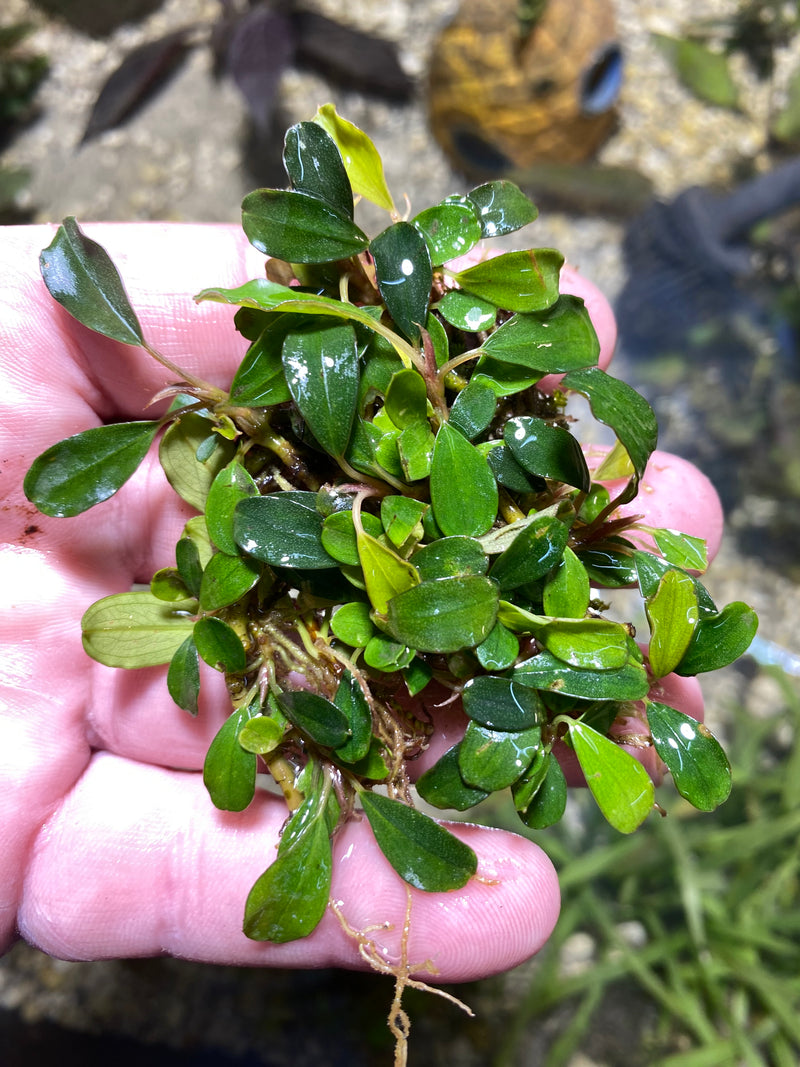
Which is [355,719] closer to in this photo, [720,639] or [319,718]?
[319,718]

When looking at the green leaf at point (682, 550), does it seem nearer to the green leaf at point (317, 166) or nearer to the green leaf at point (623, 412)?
the green leaf at point (623, 412)

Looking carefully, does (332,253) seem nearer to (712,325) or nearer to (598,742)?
(598,742)

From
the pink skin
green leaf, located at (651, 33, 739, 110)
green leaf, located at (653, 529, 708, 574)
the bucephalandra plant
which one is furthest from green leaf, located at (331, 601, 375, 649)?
green leaf, located at (651, 33, 739, 110)

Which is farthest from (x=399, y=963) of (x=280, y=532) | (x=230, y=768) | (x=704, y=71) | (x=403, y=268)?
(x=704, y=71)

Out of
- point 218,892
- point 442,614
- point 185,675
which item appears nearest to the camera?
point 442,614

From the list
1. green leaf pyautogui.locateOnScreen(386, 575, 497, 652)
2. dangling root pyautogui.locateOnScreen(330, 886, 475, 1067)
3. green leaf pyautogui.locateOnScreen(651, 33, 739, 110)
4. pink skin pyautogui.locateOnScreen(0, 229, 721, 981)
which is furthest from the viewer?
green leaf pyautogui.locateOnScreen(651, 33, 739, 110)

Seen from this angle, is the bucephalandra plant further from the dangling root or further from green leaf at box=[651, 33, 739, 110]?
green leaf at box=[651, 33, 739, 110]
